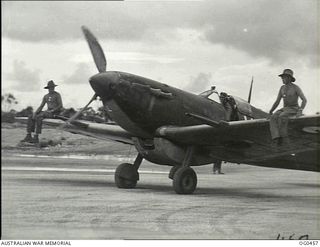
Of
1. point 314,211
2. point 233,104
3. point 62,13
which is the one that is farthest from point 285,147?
point 62,13

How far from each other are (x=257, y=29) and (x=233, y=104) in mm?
2033

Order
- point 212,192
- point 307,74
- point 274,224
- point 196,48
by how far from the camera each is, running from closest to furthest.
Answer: point 274,224 → point 307,74 → point 196,48 → point 212,192

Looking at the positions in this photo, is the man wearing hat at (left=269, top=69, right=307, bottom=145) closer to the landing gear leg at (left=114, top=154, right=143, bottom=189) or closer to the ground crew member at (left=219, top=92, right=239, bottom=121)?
the ground crew member at (left=219, top=92, right=239, bottom=121)

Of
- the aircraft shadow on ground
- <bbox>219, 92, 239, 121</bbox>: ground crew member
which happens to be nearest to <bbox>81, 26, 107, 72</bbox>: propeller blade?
the aircraft shadow on ground

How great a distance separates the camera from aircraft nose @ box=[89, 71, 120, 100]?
29.0 ft

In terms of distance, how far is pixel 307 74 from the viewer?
864 centimetres

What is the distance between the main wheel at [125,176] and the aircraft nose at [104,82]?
2.07 m

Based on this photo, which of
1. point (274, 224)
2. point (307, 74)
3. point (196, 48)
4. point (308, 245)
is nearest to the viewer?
point (308, 245)

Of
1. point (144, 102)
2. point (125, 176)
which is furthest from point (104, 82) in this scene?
point (125, 176)

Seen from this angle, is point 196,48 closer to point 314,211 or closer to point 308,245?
point 314,211

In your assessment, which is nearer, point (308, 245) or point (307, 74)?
point (308, 245)

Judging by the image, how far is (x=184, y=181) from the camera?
377 inches
